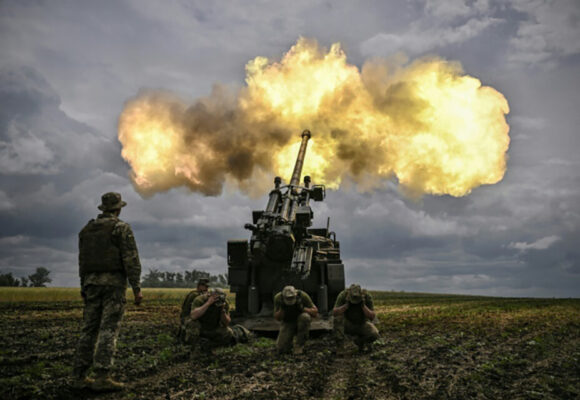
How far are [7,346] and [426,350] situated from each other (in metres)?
8.88

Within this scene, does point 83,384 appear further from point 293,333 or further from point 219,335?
point 293,333

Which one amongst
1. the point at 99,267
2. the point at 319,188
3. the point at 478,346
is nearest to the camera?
the point at 99,267

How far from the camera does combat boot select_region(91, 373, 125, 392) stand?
5.76 m

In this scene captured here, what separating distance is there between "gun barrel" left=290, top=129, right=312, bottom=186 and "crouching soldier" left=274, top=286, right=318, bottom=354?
19.7 ft

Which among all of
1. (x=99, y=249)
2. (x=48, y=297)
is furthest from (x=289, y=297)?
(x=48, y=297)

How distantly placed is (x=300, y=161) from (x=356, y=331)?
8574 mm

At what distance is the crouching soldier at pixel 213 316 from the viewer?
28.9 ft

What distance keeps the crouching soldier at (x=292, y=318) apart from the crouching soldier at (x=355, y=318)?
0.61m

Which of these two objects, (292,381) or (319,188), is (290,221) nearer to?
(319,188)

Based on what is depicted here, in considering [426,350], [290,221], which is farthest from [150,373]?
[290,221]

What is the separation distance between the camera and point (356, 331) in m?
9.42

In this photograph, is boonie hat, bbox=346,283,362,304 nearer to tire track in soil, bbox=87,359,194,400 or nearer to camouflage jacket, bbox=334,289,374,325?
camouflage jacket, bbox=334,289,374,325

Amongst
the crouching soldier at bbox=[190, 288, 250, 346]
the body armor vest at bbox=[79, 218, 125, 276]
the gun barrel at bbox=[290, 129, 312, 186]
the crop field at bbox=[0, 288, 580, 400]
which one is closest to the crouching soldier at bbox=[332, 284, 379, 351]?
the crop field at bbox=[0, 288, 580, 400]

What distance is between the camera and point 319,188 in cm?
1505
